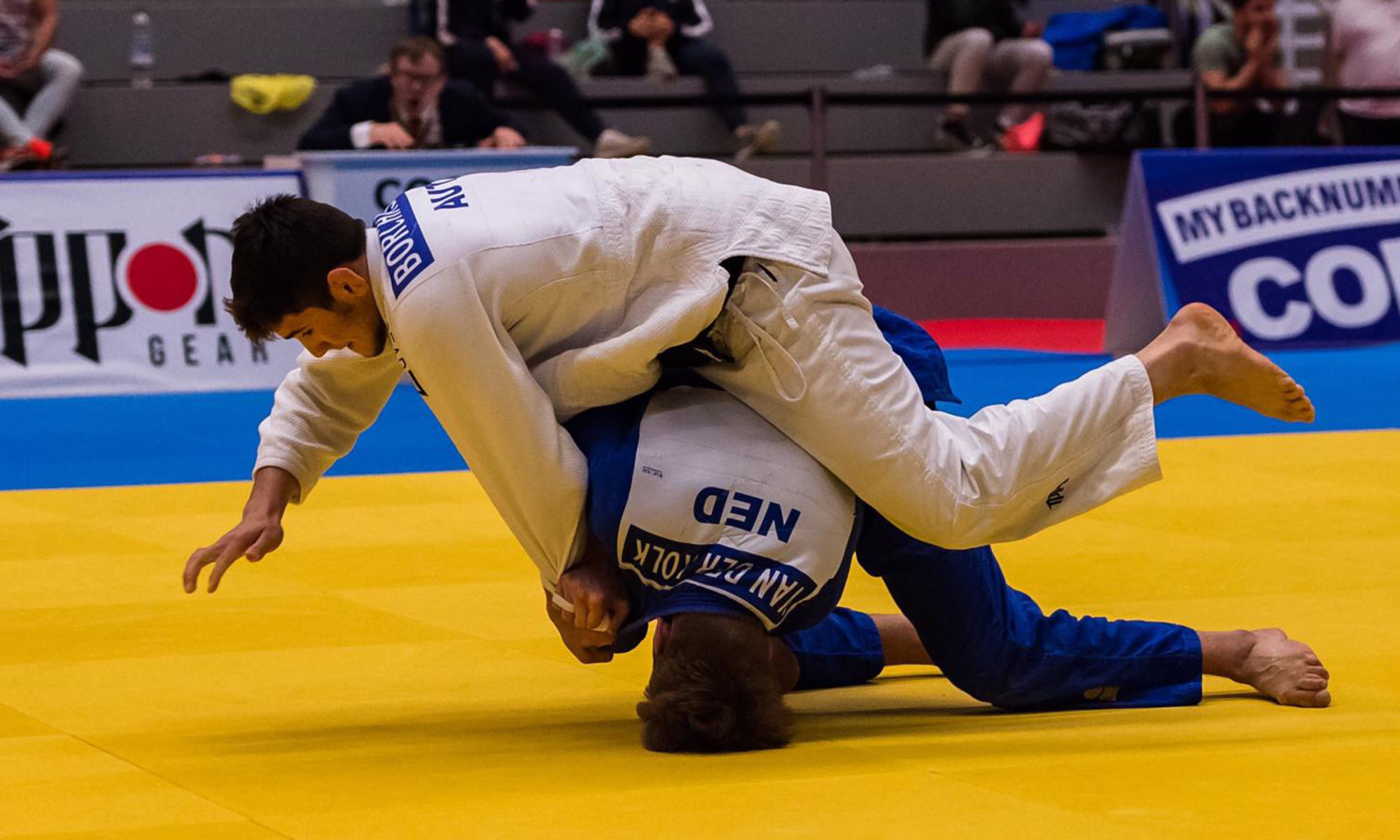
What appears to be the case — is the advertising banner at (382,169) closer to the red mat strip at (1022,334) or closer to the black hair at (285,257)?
the red mat strip at (1022,334)

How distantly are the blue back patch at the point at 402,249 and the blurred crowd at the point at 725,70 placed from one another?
831 centimetres

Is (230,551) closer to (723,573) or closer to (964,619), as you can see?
(723,573)

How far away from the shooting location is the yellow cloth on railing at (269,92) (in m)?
13.3

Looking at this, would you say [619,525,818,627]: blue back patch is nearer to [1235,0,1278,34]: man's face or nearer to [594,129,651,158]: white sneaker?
[594,129,651,158]: white sneaker

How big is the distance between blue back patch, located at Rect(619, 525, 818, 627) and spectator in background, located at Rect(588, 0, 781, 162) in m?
10.5

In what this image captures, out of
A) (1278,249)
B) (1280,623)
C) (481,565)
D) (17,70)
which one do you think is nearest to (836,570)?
(1280,623)

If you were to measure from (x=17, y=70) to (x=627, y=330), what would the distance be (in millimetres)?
10303

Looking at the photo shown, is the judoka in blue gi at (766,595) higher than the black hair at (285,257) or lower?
lower

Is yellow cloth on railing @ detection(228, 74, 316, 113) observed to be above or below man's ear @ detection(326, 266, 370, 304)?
below

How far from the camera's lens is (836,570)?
3639mm

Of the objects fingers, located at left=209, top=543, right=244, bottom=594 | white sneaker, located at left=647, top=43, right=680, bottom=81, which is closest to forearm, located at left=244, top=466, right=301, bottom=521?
fingers, located at left=209, top=543, right=244, bottom=594

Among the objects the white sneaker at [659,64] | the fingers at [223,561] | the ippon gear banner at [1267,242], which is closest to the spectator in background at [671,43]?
the white sneaker at [659,64]

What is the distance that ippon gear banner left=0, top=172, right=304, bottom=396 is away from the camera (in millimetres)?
9984

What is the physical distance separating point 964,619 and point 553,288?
1.00m
